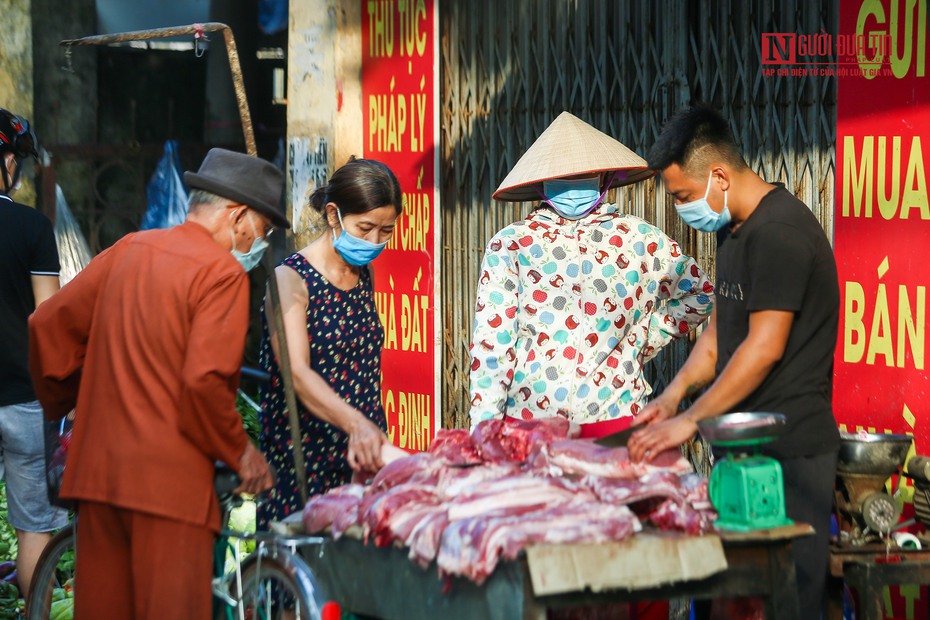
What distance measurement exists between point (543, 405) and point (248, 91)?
628 centimetres

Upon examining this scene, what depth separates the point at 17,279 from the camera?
19.8ft

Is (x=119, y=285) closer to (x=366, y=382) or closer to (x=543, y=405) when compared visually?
(x=366, y=382)

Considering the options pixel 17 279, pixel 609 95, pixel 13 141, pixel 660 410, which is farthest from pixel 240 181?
pixel 609 95

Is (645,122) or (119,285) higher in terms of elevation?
(645,122)

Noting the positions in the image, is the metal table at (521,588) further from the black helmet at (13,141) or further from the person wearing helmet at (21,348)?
the black helmet at (13,141)

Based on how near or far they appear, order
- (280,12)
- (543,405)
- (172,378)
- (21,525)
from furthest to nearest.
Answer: (280,12), (21,525), (543,405), (172,378)

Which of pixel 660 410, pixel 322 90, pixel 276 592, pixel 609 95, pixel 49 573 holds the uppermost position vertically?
pixel 322 90

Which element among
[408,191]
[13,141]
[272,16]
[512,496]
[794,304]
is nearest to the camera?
[512,496]

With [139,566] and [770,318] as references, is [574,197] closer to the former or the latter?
[770,318]

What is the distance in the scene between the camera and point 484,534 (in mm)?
3857

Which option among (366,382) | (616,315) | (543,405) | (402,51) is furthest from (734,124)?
(402,51)

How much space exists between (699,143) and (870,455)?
126cm

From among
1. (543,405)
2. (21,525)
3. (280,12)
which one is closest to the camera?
(543,405)

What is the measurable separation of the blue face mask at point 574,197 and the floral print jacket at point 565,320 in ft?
0.23
